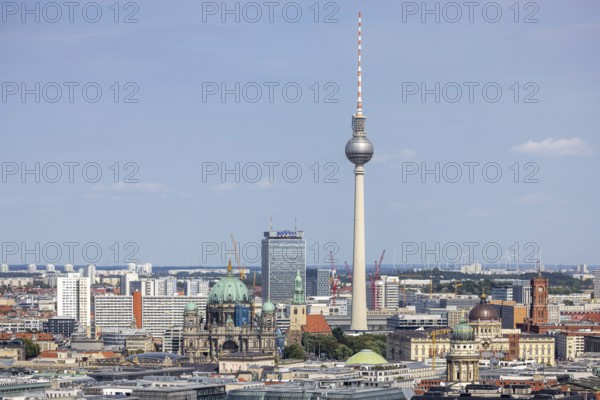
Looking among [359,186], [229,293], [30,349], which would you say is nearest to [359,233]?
[359,186]

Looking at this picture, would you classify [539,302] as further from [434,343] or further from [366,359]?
[366,359]

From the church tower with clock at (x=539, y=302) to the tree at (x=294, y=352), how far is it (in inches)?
1019

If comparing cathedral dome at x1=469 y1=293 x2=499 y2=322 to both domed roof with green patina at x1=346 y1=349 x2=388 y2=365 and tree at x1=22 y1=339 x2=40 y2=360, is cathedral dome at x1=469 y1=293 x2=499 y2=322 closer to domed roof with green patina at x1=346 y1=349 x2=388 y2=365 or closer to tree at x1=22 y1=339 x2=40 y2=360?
domed roof with green patina at x1=346 y1=349 x2=388 y2=365

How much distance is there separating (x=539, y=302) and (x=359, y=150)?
2063 cm

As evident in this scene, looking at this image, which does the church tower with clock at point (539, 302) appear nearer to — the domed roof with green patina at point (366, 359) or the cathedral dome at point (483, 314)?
the cathedral dome at point (483, 314)

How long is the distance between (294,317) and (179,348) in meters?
14.7

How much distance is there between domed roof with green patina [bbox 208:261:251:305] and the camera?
162 metres

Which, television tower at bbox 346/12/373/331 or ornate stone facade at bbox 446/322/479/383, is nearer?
ornate stone facade at bbox 446/322/479/383

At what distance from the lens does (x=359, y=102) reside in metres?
178

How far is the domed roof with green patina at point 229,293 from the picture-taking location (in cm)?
16238

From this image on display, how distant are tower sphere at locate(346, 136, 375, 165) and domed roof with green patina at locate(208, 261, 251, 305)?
18.7 metres

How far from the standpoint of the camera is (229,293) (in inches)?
6403

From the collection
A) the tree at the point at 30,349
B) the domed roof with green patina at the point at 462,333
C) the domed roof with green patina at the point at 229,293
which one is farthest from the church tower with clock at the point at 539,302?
the domed roof with green patina at the point at 462,333

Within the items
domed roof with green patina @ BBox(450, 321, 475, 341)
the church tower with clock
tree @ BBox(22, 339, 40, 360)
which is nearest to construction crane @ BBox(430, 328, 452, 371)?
domed roof with green patina @ BBox(450, 321, 475, 341)
